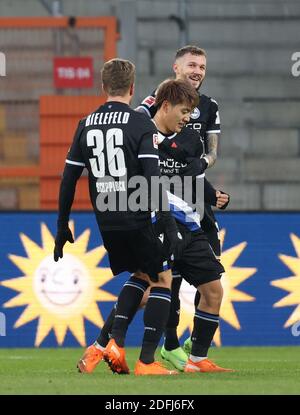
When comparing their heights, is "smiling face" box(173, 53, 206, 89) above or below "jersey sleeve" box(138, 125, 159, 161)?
above

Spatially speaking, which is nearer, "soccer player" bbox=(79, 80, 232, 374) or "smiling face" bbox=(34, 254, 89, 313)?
"soccer player" bbox=(79, 80, 232, 374)

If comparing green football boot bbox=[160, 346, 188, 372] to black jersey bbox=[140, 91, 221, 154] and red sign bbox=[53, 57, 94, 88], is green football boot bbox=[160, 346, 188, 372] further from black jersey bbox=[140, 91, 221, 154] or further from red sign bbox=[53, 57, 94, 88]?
red sign bbox=[53, 57, 94, 88]

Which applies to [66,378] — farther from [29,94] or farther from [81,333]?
[29,94]

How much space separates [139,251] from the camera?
6945 mm

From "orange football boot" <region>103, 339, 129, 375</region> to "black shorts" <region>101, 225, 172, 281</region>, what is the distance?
1.42 ft

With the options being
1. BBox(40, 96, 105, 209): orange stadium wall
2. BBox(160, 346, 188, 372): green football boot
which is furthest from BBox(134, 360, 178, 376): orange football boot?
BBox(40, 96, 105, 209): orange stadium wall

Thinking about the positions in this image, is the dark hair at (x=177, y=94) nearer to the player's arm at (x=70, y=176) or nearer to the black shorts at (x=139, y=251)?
the player's arm at (x=70, y=176)

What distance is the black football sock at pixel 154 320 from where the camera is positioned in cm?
689

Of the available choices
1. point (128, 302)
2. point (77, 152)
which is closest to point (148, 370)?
point (128, 302)

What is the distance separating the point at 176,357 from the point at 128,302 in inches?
34.3

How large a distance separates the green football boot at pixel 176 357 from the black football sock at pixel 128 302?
0.76 meters

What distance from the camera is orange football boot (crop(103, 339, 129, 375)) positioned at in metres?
6.83

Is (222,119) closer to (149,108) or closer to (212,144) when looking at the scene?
(212,144)
